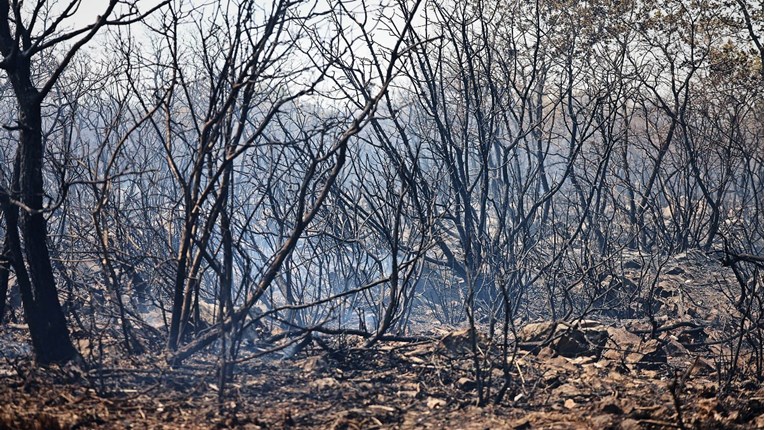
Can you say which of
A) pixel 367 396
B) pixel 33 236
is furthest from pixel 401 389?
pixel 33 236

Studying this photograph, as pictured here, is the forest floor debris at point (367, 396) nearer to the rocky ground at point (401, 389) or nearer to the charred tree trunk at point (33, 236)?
→ the rocky ground at point (401, 389)

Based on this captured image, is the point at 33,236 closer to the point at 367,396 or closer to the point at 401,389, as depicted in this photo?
the point at 367,396

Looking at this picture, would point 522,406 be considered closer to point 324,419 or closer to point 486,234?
point 324,419

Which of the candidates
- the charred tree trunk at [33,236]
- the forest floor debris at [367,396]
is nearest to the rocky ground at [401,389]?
the forest floor debris at [367,396]

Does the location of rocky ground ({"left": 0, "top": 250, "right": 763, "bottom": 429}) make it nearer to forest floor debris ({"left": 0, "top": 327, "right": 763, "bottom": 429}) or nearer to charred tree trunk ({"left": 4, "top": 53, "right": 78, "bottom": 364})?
forest floor debris ({"left": 0, "top": 327, "right": 763, "bottom": 429})

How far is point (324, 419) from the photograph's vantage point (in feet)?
12.4

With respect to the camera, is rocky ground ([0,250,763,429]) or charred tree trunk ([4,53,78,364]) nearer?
rocky ground ([0,250,763,429])

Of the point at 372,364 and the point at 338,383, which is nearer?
the point at 338,383

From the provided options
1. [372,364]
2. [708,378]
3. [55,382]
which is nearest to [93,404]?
[55,382]

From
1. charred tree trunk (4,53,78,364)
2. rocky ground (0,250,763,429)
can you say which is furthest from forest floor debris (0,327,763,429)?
charred tree trunk (4,53,78,364)

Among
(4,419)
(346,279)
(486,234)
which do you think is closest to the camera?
(4,419)

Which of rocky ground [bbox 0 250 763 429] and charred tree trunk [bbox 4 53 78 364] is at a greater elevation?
charred tree trunk [bbox 4 53 78 364]

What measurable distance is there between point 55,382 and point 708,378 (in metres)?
4.03

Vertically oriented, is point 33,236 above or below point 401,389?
above
